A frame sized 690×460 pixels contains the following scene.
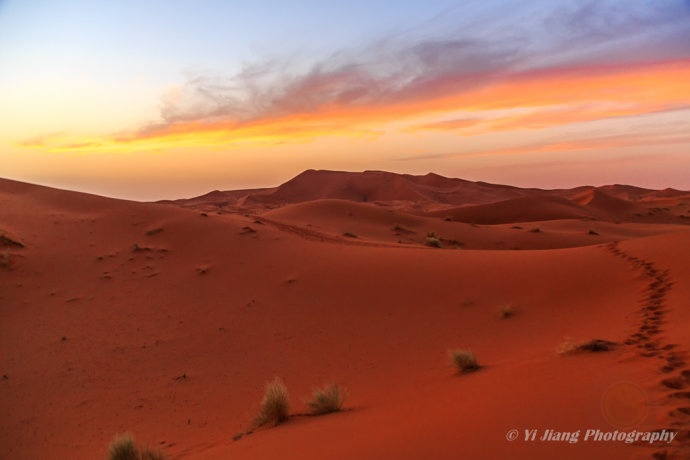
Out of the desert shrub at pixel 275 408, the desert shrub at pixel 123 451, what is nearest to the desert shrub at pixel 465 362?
the desert shrub at pixel 275 408

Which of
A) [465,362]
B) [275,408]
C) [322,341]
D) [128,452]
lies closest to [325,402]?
[275,408]

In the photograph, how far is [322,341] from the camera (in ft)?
35.2

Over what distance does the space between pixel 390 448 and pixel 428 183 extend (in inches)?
4793

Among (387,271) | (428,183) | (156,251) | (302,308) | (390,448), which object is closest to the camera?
(390,448)

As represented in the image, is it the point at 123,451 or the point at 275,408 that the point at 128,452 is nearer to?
the point at 123,451

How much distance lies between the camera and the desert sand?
15.5ft

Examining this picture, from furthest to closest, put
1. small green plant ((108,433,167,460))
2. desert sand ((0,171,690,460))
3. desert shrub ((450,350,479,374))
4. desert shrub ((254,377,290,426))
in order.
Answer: desert shrub ((450,350,479,374)) → desert shrub ((254,377,290,426)) → small green plant ((108,433,167,460)) → desert sand ((0,171,690,460))

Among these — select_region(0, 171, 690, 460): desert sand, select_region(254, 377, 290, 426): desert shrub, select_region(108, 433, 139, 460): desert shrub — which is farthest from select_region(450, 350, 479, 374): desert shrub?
select_region(108, 433, 139, 460): desert shrub

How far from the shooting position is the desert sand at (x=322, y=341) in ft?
15.5

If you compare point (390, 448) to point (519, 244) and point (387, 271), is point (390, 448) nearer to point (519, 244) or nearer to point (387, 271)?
point (387, 271)

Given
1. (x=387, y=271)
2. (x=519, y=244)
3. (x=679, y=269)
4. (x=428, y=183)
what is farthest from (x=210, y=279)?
(x=428, y=183)

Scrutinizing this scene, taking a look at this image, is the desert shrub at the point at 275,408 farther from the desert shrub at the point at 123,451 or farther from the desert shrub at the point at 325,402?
the desert shrub at the point at 123,451

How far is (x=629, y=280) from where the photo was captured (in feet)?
36.2

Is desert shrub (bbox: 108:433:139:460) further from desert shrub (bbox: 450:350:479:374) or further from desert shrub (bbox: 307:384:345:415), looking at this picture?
desert shrub (bbox: 450:350:479:374)
